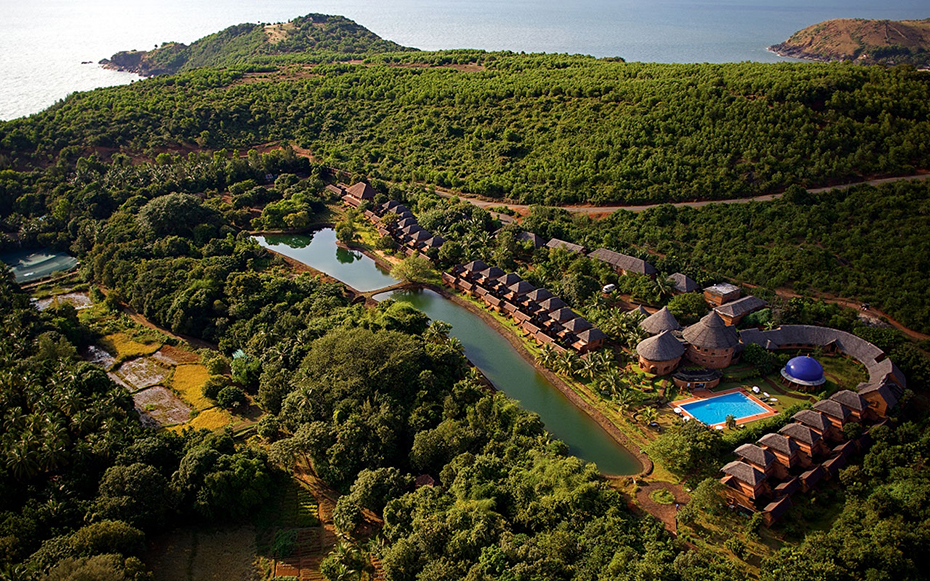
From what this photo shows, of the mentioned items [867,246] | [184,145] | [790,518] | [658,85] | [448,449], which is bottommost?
[790,518]

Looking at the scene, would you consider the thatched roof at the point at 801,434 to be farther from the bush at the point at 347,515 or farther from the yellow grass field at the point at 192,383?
the yellow grass field at the point at 192,383

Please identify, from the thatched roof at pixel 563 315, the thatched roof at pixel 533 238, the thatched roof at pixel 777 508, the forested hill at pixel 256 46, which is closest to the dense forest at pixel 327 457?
the thatched roof at pixel 777 508

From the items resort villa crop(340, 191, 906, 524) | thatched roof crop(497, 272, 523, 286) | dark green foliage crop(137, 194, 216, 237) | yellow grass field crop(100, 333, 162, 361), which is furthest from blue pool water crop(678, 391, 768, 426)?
dark green foliage crop(137, 194, 216, 237)

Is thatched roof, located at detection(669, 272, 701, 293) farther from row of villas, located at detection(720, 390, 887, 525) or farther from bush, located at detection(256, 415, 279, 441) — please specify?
bush, located at detection(256, 415, 279, 441)

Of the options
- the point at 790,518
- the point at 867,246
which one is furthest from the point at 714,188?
the point at 790,518

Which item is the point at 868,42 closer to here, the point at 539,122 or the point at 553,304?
the point at 539,122

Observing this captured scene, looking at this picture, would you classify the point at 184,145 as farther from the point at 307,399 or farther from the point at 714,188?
the point at 714,188

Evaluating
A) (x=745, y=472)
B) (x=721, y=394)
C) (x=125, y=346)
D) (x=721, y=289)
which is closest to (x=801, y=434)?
(x=745, y=472)
